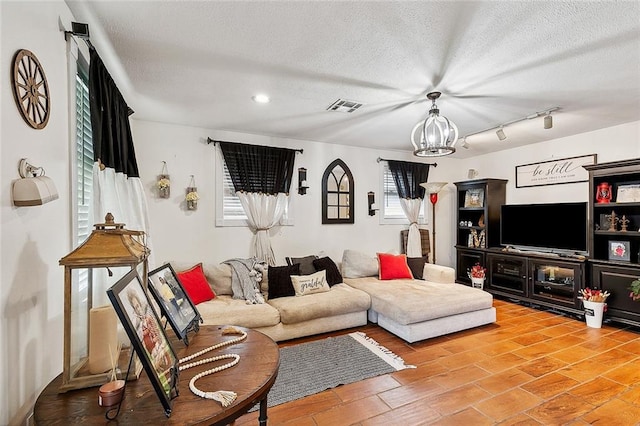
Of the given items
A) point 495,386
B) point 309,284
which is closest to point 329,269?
point 309,284

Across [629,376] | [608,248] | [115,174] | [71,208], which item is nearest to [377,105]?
[115,174]

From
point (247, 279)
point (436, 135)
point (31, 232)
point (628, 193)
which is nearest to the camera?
point (31, 232)

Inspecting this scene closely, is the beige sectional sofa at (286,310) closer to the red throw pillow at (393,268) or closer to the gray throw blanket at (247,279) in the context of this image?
the gray throw blanket at (247,279)

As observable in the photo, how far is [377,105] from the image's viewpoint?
10.5 ft

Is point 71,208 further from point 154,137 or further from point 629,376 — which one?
point 629,376

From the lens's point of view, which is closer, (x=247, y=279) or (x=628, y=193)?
(x=247, y=279)

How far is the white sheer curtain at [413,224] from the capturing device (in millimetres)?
5230

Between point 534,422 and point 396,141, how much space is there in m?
3.69

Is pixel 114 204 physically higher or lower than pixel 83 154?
lower

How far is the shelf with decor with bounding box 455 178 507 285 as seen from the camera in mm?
5117

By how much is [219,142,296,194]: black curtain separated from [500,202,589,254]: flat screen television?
364cm

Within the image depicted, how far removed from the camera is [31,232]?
47.6 inches

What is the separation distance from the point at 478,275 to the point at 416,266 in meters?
1.21

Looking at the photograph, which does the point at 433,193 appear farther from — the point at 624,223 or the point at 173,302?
the point at 173,302
